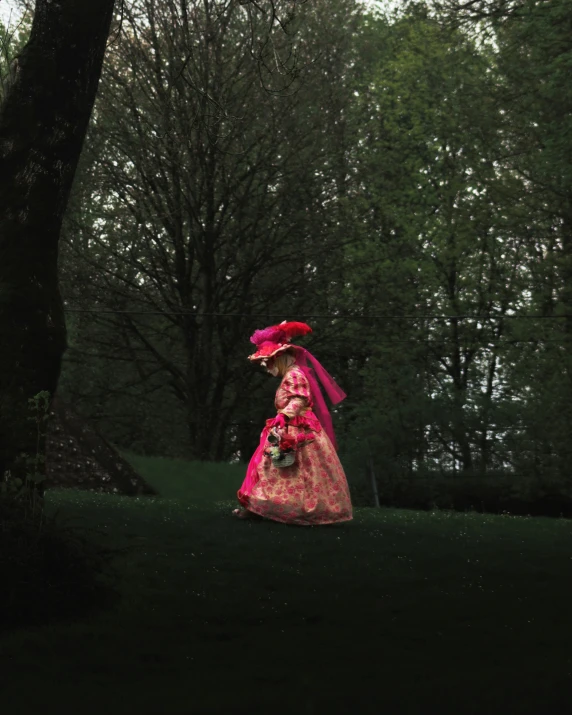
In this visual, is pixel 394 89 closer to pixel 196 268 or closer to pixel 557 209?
pixel 196 268

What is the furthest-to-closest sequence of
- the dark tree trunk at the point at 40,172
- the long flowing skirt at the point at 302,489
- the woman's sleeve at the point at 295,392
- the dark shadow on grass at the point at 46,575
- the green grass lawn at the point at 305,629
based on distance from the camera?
1. the woman's sleeve at the point at 295,392
2. the long flowing skirt at the point at 302,489
3. the dark tree trunk at the point at 40,172
4. the dark shadow on grass at the point at 46,575
5. the green grass lawn at the point at 305,629

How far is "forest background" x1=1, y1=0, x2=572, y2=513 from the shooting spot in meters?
21.0

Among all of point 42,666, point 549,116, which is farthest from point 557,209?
point 42,666

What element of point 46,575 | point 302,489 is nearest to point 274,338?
point 302,489

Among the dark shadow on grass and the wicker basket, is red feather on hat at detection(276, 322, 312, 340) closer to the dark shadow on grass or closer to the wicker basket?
the wicker basket

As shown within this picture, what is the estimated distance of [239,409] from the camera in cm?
2655

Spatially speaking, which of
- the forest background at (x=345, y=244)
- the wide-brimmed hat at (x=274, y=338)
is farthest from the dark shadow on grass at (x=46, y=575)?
the forest background at (x=345, y=244)

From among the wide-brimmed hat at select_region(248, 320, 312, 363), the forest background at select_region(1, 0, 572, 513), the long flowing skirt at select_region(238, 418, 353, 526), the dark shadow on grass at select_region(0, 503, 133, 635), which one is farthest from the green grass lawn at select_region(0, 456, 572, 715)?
the forest background at select_region(1, 0, 572, 513)

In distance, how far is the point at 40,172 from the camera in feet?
26.8

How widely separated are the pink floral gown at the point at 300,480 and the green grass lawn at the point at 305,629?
0.30 metres

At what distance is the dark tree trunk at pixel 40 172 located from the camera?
7910 millimetres

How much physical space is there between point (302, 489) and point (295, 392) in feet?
3.62

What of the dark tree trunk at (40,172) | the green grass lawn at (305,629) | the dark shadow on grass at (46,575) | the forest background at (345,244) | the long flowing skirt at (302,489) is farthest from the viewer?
the forest background at (345,244)

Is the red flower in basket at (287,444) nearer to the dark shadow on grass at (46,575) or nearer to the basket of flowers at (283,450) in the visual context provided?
the basket of flowers at (283,450)
